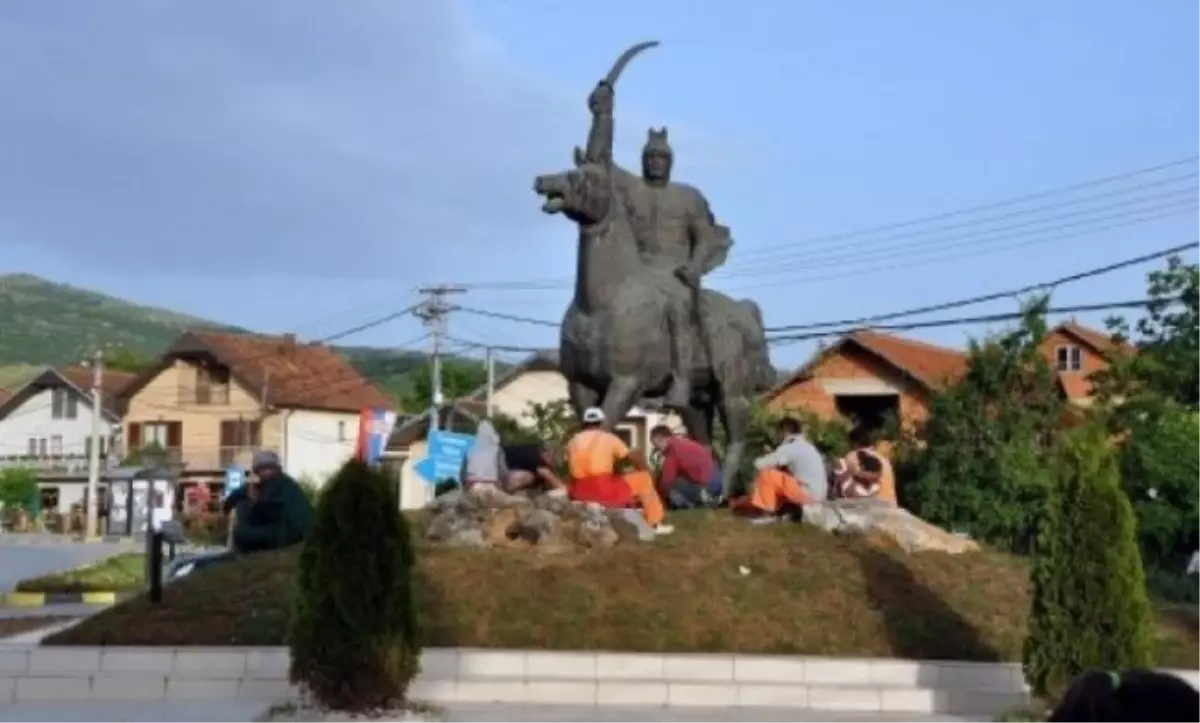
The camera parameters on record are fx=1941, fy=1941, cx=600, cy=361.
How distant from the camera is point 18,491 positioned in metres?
79.5

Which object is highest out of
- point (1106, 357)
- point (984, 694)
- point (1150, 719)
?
point (1106, 357)

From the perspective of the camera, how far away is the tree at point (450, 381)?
262 feet

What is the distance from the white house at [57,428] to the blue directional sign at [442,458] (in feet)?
176

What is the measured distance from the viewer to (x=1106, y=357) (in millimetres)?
35031

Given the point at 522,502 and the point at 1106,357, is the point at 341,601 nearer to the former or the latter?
the point at 522,502

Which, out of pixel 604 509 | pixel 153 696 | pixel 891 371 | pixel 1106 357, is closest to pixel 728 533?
pixel 604 509

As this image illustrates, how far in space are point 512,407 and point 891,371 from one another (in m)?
29.1

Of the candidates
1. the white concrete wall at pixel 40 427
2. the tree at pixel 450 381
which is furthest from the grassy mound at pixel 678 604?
the white concrete wall at pixel 40 427

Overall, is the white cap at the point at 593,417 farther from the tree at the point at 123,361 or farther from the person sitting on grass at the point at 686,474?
the tree at the point at 123,361

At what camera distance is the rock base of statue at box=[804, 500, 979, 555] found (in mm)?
17000

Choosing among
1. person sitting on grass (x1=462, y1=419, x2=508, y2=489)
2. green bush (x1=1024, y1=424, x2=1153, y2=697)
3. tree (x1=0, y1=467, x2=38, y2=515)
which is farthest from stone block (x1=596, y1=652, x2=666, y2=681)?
tree (x1=0, y1=467, x2=38, y2=515)

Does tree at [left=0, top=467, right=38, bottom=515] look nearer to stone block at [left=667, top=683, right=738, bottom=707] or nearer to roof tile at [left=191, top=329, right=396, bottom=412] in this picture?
roof tile at [left=191, top=329, right=396, bottom=412]

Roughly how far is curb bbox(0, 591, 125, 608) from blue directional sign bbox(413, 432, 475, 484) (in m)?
5.52

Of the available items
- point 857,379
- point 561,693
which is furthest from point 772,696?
point 857,379
